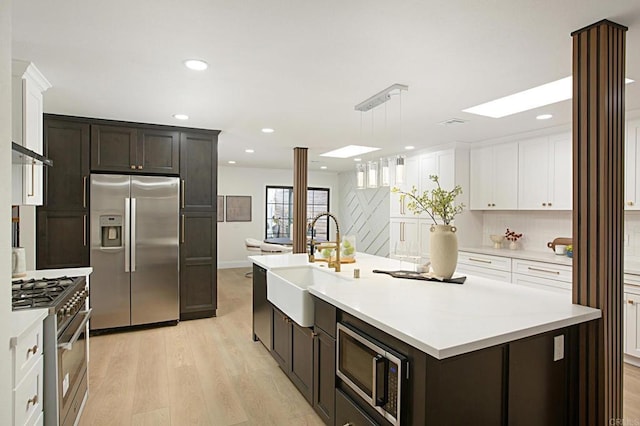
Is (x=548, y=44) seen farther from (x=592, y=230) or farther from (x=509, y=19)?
(x=592, y=230)

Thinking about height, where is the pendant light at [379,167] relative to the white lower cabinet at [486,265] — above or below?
above

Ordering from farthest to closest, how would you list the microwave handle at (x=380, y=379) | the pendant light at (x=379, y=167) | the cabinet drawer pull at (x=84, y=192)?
the cabinet drawer pull at (x=84, y=192)
the pendant light at (x=379, y=167)
the microwave handle at (x=380, y=379)

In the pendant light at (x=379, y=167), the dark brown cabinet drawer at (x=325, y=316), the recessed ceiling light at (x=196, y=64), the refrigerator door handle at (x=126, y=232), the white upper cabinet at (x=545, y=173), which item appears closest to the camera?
the dark brown cabinet drawer at (x=325, y=316)

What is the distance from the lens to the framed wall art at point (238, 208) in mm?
8515

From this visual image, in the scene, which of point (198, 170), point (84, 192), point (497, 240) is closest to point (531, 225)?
point (497, 240)

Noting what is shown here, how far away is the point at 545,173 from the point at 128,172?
495 cm

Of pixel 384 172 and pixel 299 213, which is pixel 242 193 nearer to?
pixel 299 213

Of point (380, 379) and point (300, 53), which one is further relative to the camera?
point (300, 53)

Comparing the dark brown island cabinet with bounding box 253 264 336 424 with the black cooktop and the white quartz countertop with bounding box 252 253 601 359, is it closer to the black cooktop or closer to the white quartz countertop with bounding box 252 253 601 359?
the white quartz countertop with bounding box 252 253 601 359

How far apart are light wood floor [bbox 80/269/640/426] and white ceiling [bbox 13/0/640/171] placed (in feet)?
7.81

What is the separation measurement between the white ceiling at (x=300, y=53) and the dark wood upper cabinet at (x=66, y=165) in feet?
0.93

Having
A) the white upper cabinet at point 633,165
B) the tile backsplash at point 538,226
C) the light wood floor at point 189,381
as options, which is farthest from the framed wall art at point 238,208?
the white upper cabinet at point 633,165

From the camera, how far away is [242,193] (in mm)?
8664

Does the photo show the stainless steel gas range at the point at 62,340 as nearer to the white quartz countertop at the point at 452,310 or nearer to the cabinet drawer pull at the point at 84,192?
the white quartz countertop at the point at 452,310
